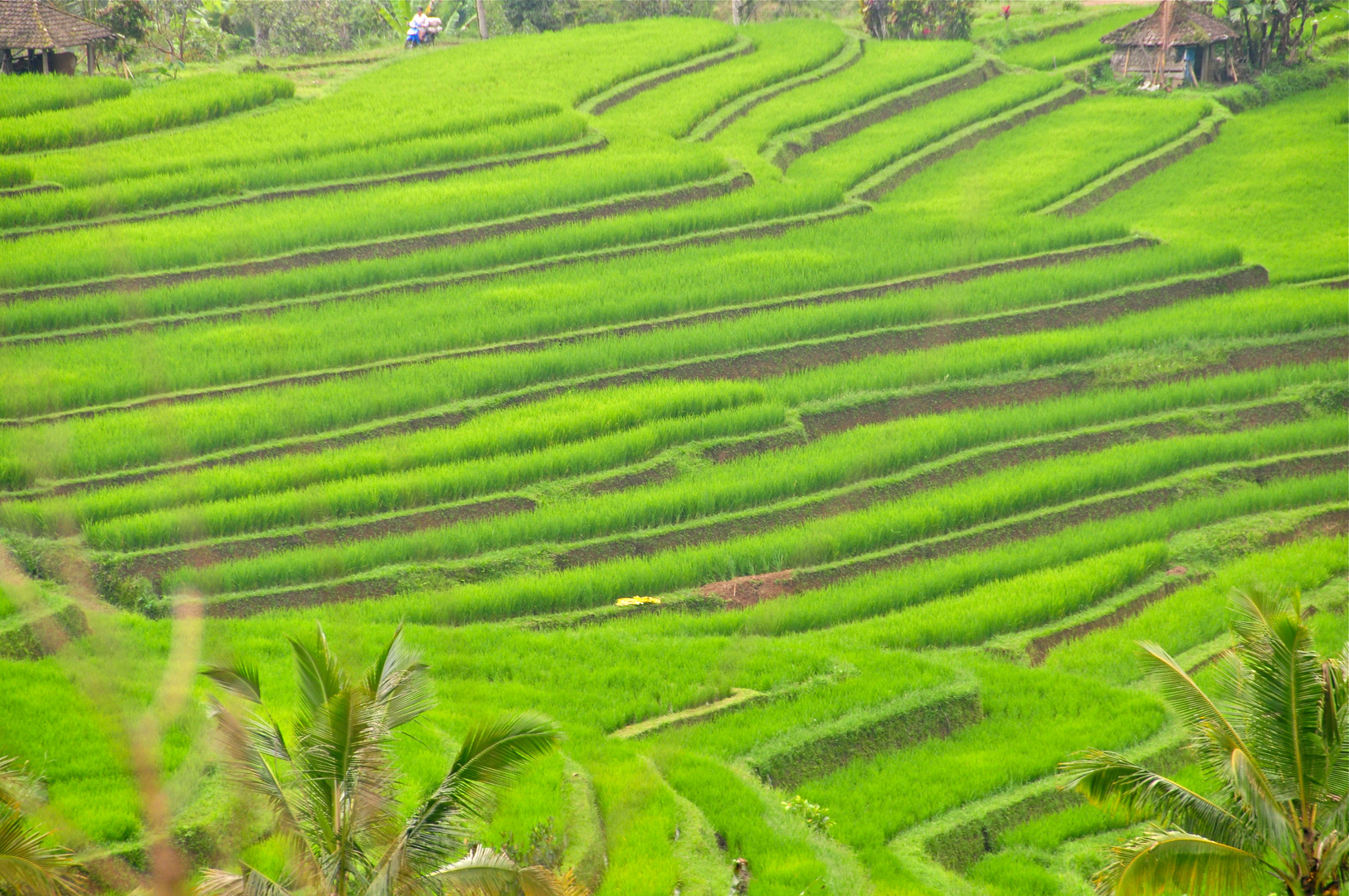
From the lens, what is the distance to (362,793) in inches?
160

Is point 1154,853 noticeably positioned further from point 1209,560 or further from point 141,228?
point 141,228

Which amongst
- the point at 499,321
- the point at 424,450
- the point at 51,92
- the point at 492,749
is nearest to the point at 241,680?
the point at 492,749

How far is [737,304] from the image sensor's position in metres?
12.5

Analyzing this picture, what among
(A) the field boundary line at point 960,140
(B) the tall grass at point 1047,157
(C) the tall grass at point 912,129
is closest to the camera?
(B) the tall grass at point 1047,157

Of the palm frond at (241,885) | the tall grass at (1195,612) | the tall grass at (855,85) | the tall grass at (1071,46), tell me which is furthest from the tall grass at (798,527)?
the tall grass at (1071,46)

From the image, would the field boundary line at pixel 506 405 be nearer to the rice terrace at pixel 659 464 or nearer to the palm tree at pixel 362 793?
the rice terrace at pixel 659 464

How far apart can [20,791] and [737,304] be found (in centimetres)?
905

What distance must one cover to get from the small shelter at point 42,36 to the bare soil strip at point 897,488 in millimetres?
9256

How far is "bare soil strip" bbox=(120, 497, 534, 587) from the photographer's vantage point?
26.8 feet

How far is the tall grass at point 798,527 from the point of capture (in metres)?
8.34

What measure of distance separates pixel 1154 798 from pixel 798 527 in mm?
4811

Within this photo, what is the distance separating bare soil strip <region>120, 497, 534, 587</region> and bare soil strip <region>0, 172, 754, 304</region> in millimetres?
4216

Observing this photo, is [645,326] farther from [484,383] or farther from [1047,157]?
[1047,157]

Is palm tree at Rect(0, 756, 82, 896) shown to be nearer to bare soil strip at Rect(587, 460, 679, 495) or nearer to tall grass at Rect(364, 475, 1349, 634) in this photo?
tall grass at Rect(364, 475, 1349, 634)
